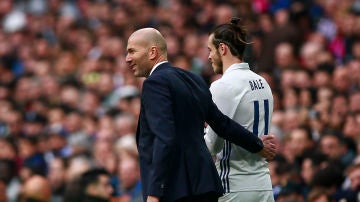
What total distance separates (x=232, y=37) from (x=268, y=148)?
820 mm

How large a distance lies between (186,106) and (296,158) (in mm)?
Answer: 4972

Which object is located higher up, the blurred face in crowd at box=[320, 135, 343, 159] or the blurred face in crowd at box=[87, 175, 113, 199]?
the blurred face in crowd at box=[320, 135, 343, 159]

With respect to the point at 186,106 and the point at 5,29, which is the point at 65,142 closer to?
the point at 5,29

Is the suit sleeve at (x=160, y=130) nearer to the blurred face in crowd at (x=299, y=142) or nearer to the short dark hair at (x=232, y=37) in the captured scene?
the short dark hair at (x=232, y=37)

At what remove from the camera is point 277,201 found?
982 cm

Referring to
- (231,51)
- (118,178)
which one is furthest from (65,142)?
(231,51)

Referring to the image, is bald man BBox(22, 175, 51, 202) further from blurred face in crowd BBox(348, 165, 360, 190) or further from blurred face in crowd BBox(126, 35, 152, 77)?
blurred face in crowd BBox(126, 35, 152, 77)

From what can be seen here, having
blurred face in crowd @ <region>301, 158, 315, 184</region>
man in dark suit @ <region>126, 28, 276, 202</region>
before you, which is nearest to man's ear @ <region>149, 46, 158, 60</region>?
man in dark suit @ <region>126, 28, 276, 202</region>

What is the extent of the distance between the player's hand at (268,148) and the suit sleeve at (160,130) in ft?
2.74

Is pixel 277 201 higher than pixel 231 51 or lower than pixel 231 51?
lower

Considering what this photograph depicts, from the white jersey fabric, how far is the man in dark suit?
0.78 feet

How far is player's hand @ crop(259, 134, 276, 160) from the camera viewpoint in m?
7.27

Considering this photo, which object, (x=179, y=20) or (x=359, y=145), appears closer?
(x=359, y=145)

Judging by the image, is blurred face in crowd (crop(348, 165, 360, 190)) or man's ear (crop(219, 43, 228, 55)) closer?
man's ear (crop(219, 43, 228, 55))
